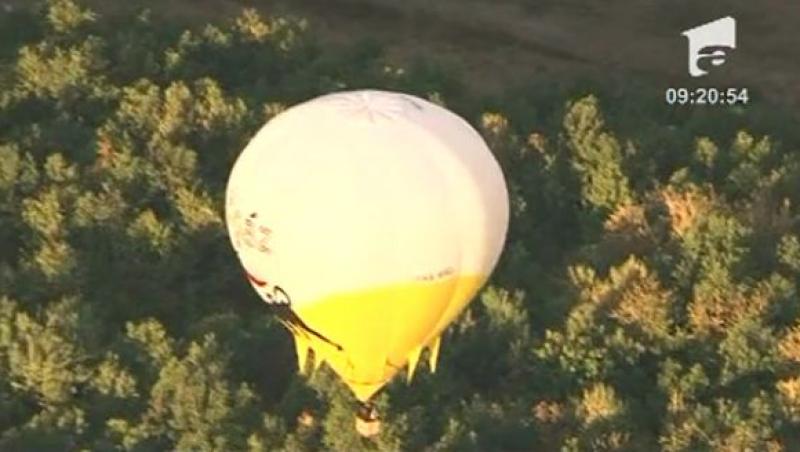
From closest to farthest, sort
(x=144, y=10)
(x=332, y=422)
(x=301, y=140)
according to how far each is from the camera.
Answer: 1. (x=301, y=140)
2. (x=332, y=422)
3. (x=144, y=10)

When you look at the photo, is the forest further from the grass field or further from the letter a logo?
the letter a logo

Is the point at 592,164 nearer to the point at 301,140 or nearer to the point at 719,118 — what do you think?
the point at 719,118

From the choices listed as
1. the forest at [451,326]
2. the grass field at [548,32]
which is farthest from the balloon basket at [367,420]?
the grass field at [548,32]

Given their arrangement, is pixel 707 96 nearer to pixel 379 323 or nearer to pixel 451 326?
pixel 451 326

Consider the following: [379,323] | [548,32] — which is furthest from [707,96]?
[379,323]

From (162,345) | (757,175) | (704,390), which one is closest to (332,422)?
(162,345)

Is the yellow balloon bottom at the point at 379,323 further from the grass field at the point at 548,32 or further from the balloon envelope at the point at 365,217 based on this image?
the grass field at the point at 548,32
